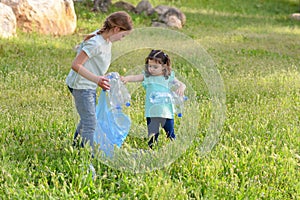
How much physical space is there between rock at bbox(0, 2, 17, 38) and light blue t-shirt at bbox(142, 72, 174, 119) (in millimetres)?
7310

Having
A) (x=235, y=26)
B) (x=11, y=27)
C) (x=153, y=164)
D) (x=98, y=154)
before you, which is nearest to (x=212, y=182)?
(x=153, y=164)

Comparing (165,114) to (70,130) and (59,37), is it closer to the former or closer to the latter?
(70,130)

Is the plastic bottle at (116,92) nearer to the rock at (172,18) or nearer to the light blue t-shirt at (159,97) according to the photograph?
the light blue t-shirt at (159,97)

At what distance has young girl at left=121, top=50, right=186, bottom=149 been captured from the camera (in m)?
5.86

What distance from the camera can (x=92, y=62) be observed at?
17.2 feet

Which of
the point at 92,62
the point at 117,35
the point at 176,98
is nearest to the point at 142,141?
the point at 176,98

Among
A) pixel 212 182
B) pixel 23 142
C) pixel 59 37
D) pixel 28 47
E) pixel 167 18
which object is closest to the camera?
pixel 212 182

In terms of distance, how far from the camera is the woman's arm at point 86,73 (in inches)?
195

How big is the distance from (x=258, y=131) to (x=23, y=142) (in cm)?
271

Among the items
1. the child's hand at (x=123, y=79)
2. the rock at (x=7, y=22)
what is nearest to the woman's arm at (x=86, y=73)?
the child's hand at (x=123, y=79)

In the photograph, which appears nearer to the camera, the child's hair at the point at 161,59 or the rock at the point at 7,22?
the child's hair at the point at 161,59

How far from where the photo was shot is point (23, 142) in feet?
18.9

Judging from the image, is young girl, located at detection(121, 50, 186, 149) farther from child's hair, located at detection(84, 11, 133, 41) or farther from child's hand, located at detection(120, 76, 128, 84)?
child's hair, located at detection(84, 11, 133, 41)

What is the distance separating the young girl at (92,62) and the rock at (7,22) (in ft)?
24.9
